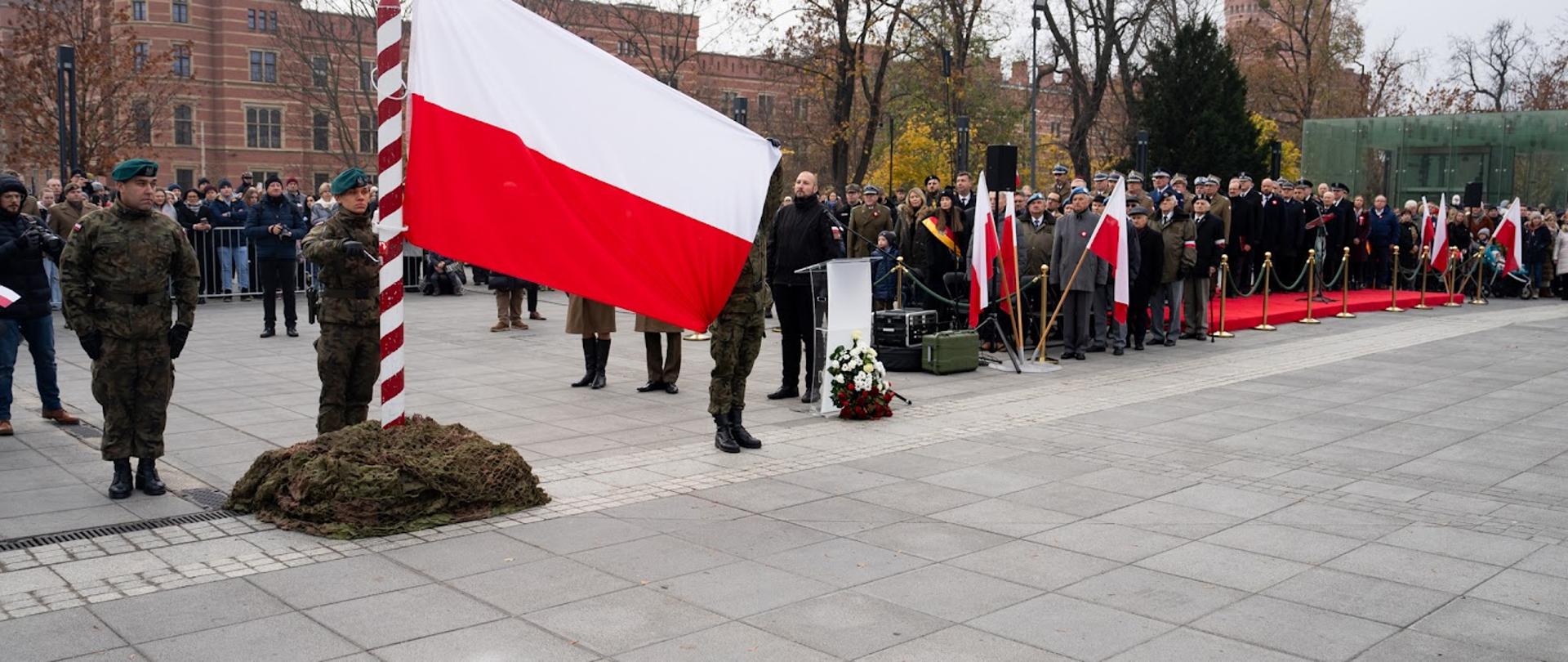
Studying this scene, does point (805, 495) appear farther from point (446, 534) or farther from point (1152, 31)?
point (1152, 31)

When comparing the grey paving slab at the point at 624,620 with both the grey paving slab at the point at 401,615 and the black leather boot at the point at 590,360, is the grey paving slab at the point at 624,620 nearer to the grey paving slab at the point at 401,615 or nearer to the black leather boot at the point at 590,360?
Answer: the grey paving slab at the point at 401,615

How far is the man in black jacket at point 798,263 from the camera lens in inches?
430

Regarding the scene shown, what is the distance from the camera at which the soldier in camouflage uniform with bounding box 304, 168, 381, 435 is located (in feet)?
25.1

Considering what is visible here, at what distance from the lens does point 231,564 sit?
5.98 metres

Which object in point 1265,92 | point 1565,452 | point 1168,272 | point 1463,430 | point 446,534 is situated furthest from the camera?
point 1265,92

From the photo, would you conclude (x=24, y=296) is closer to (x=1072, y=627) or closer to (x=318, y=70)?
(x=1072, y=627)

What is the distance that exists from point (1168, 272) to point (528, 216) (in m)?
11.2

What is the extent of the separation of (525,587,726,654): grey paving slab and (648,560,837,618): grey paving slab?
9 centimetres

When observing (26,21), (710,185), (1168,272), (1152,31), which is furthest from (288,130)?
(710,185)

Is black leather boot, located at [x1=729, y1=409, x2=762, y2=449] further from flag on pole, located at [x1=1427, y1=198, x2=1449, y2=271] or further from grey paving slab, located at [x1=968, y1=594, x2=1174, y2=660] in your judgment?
flag on pole, located at [x1=1427, y1=198, x2=1449, y2=271]

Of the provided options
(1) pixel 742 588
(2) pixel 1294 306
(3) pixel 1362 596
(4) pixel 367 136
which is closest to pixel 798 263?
(1) pixel 742 588

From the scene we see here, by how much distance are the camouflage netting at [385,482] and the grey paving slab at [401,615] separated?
1088 mm

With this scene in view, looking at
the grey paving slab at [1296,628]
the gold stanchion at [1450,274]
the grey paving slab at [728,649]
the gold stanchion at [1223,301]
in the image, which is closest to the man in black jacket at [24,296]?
the grey paving slab at [728,649]

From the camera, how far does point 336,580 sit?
575cm
